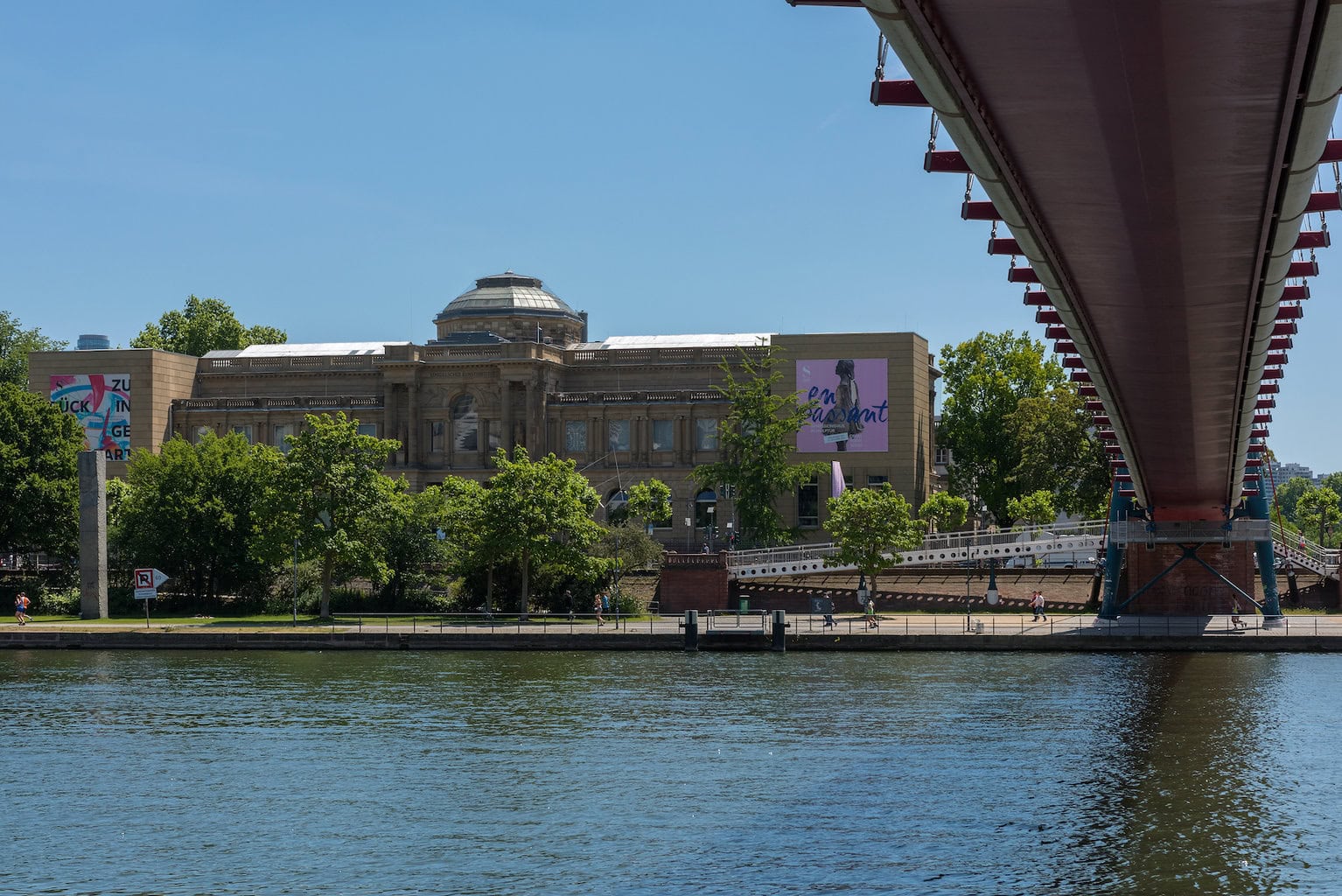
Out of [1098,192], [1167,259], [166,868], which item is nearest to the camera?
[1098,192]

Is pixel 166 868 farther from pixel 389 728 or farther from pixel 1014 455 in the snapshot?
pixel 1014 455

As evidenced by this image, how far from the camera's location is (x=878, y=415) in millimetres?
102562

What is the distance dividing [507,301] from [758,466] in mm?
33544

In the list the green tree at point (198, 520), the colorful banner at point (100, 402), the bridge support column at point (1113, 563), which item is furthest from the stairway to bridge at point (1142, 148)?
the colorful banner at point (100, 402)

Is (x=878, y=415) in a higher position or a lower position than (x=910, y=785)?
higher

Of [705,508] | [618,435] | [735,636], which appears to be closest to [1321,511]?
[705,508]

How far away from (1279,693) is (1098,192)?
30061mm

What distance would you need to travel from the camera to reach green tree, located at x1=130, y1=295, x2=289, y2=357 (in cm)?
13575

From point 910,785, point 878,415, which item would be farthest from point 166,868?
point 878,415

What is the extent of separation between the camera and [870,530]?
78750 mm

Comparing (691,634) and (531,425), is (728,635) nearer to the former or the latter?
(691,634)

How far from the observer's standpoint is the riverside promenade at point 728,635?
60.0 m

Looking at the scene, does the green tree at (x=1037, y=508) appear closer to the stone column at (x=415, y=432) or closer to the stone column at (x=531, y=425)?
the stone column at (x=531, y=425)

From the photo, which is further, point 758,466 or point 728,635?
point 758,466
